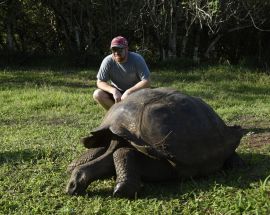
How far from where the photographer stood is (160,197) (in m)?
3.87

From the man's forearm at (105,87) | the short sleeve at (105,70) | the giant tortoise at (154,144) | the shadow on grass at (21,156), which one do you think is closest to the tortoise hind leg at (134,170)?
the giant tortoise at (154,144)

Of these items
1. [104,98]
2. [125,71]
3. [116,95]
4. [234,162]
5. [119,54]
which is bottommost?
[234,162]

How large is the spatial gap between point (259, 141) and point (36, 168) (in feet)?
7.15

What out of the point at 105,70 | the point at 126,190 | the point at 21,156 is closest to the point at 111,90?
the point at 105,70

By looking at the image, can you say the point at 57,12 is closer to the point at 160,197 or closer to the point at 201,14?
the point at 201,14

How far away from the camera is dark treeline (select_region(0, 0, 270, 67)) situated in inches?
473

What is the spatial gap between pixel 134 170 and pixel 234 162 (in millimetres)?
918

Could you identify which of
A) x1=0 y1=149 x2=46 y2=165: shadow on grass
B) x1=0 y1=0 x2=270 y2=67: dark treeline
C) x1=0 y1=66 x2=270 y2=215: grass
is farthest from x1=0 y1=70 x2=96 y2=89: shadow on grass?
x1=0 y1=149 x2=46 y2=165: shadow on grass

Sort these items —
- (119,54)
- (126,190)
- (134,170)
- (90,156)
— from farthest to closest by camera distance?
1. (119,54)
2. (90,156)
3. (134,170)
4. (126,190)

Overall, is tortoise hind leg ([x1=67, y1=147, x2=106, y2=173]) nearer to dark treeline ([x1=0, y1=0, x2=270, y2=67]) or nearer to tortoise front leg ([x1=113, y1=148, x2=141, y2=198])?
tortoise front leg ([x1=113, y1=148, x2=141, y2=198])

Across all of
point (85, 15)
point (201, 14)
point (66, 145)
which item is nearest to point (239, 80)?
point (201, 14)

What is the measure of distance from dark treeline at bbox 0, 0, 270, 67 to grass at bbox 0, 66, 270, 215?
1876 millimetres

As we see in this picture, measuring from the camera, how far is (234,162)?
4398 millimetres

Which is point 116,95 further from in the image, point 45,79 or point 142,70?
point 45,79
